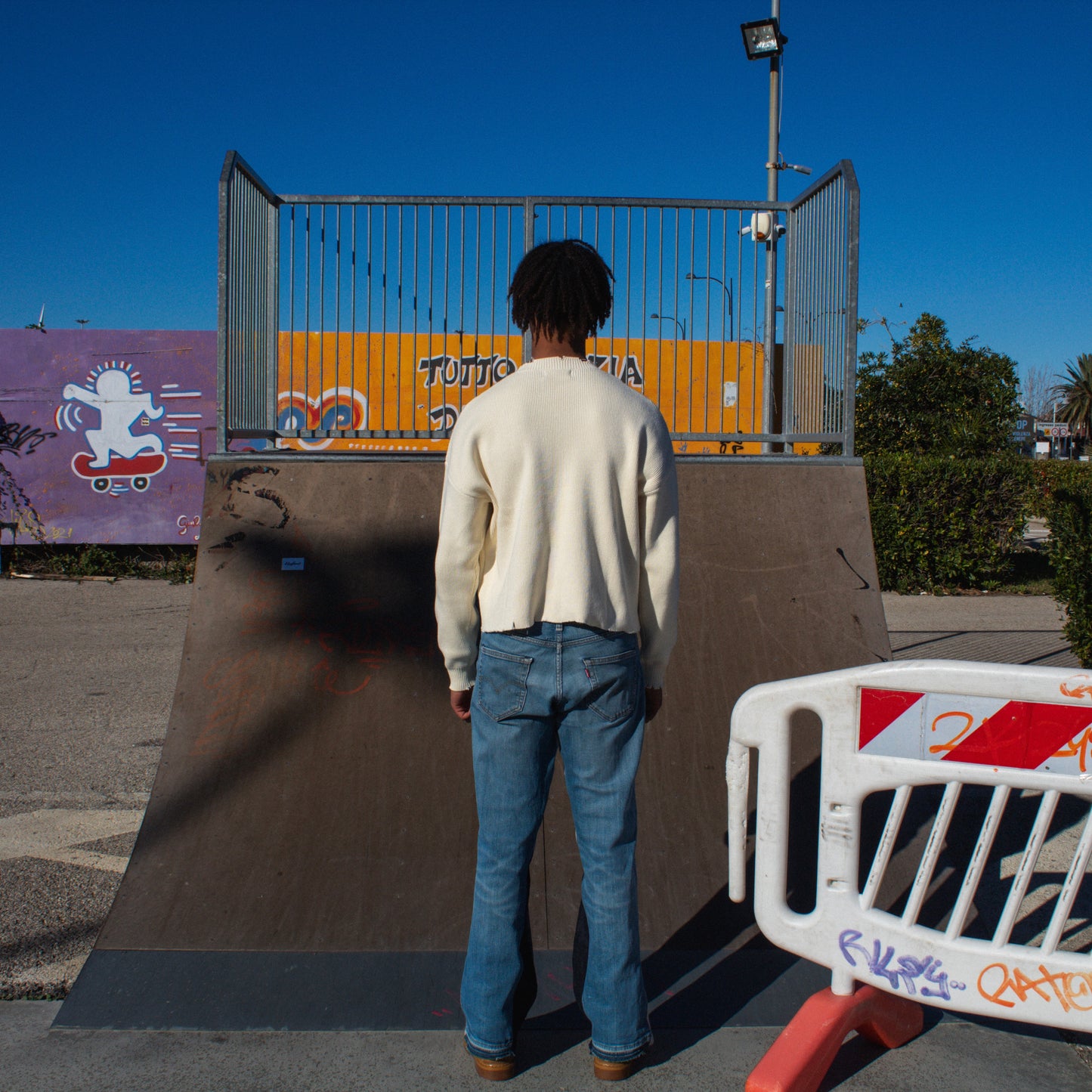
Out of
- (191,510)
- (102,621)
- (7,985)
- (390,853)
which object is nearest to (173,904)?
(7,985)

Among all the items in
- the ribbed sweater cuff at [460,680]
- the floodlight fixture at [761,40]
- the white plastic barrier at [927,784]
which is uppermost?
the floodlight fixture at [761,40]

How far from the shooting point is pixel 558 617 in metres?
2.30

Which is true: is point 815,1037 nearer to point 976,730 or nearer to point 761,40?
point 976,730

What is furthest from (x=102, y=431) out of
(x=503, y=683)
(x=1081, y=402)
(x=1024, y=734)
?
(x=1081, y=402)

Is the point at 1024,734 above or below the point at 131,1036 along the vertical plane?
above

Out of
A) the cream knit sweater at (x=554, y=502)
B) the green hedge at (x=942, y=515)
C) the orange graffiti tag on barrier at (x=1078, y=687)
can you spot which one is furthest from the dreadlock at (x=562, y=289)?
the green hedge at (x=942, y=515)

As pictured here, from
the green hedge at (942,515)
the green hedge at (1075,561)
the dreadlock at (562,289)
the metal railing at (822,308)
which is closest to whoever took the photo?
the dreadlock at (562,289)

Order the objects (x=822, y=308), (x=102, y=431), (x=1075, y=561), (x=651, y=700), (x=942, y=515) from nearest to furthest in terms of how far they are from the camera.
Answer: (x=651, y=700) → (x=822, y=308) → (x=1075, y=561) → (x=942, y=515) → (x=102, y=431)

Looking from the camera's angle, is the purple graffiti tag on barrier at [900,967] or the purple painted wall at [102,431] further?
the purple painted wall at [102,431]

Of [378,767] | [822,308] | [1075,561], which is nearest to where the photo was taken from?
[378,767]

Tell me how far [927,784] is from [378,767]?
7.03 ft

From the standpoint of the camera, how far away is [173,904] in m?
3.20

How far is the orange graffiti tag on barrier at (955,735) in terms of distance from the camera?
2.14m

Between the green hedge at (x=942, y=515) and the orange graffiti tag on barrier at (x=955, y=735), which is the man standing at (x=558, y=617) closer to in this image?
the orange graffiti tag on barrier at (x=955, y=735)
